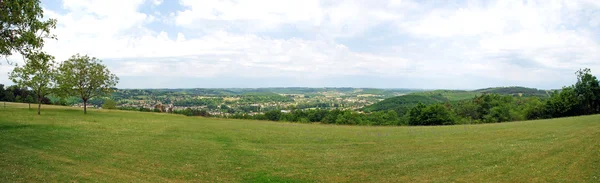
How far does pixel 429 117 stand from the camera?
286ft

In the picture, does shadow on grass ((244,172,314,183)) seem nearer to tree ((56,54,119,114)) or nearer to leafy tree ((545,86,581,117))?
tree ((56,54,119,114))

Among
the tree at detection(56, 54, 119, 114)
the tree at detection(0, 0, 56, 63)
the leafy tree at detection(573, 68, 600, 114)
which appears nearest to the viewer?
the tree at detection(0, 0, 56, 63)

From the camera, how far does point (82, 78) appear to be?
6028 cm

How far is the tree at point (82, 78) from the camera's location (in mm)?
58656

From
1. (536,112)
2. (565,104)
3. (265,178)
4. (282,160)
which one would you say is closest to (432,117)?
(536,112)

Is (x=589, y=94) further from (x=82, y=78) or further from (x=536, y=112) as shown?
(x=82, y=78)

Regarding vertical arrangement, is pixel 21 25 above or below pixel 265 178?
above

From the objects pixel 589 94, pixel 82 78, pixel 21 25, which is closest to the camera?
pixel 21 25

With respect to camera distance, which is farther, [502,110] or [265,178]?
[502,110]

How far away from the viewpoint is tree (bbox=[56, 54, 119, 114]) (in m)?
58.7

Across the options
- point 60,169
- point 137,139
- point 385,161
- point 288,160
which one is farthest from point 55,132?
point 385,161

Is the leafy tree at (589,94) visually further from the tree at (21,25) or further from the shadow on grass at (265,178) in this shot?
the tree at (21,25)

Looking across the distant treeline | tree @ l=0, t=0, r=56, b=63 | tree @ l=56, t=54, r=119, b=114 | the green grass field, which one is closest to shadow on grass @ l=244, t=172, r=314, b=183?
the green grass field

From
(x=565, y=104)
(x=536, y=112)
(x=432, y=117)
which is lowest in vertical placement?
(x=432, y=117)
